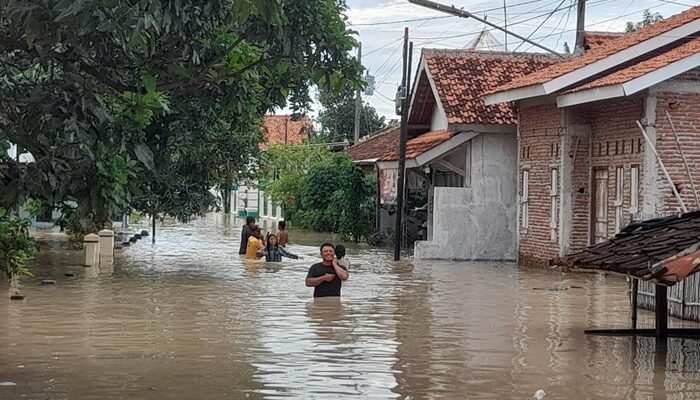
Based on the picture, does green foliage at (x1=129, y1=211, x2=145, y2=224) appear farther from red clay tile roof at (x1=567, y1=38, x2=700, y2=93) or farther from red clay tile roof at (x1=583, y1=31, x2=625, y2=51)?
red clay tile roof at (x1=567, y1=38, x2=700, y2=93)

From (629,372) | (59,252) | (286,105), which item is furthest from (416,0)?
(629,372)

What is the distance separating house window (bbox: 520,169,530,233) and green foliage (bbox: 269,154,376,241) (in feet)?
44.1

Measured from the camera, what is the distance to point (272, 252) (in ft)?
104

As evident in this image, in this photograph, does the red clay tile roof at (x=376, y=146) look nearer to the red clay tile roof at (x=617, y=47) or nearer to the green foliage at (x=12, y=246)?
the red clay tile roof at (x=617, y=47)

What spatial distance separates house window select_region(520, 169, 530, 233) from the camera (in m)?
31.0

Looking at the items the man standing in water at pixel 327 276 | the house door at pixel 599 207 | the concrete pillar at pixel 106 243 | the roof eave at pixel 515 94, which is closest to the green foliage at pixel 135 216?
the concrete pillar at pixel 106 243

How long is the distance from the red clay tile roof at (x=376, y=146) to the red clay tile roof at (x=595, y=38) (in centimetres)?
980

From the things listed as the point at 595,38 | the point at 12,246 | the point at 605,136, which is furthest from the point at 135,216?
the point at 12,246

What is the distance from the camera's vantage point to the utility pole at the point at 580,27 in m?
33.0

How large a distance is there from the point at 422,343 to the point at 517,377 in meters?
2.88

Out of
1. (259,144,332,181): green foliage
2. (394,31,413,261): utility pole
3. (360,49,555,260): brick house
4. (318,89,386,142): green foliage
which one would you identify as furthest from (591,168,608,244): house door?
(318,89,386,142): green foliage

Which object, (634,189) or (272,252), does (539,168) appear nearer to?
(634,189)

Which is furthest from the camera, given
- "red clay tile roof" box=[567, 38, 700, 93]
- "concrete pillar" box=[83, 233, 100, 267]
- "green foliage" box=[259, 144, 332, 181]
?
"green foliage" box=[259, 144, 332, 181]

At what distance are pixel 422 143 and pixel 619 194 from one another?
29.8ft
